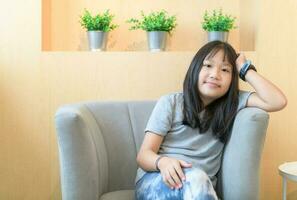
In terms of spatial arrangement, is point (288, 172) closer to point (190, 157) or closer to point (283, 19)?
point (190, 157)

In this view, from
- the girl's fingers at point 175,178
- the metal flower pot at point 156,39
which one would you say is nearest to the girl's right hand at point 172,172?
the girl's fingers at point 175,178

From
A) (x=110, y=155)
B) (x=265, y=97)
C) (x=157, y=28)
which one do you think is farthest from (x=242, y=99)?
(x=157, y=28)

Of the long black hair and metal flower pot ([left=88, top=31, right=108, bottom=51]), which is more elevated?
metal flower pot ([left=88, top=31, right=108, bottom=51])

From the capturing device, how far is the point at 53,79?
1.93 metres

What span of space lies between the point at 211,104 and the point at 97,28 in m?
0.80

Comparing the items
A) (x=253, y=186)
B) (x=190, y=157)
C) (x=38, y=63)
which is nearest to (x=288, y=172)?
(x=253, y=186)

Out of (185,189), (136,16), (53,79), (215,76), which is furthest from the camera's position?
(136,16)

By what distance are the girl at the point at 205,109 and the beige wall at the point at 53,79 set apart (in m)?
0.47

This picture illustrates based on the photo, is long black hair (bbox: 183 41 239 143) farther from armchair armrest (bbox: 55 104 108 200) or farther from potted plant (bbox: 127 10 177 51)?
potted plant (bbox: 127 10 177 51)

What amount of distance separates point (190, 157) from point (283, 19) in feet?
3.17

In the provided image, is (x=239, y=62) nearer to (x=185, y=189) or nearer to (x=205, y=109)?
(x=205, y=109)

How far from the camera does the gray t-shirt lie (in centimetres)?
142

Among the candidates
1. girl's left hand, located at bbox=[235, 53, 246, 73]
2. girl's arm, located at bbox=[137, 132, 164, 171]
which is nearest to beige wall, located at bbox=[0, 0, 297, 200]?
girl's left hand, located at bbox=[235, 53, 246, 73]

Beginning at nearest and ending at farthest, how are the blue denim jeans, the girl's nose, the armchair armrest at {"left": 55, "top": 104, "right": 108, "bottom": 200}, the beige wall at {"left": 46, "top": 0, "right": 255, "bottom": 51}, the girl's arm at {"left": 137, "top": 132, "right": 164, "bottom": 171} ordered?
the blue denim jeans → the armchair armrest at {"left": 55, "top": 104, "right": 108, "bottom": 200} → the girl's arm at {"left": 137, "top": 132, "right": 164, "bottom": 171} → the girl's nose → the beige wall at {"left": 46, "top": 0, "right": 255, "bottom": 51}
